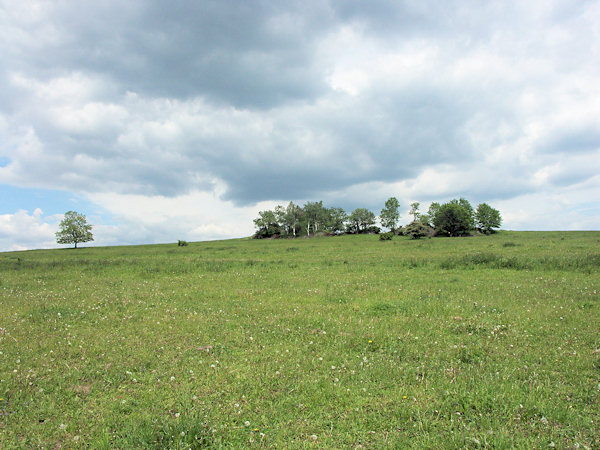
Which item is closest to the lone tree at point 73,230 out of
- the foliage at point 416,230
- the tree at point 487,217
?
the foliage at point 416,230

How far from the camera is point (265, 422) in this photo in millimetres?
5527

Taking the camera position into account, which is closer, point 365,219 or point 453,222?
point 453,222

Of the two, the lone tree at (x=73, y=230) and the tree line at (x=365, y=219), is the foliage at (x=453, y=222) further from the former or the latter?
the lone tree at (x=73, y=230)

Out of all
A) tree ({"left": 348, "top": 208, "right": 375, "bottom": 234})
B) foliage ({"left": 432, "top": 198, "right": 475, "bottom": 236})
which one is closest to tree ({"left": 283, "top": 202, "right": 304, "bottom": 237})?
tree ({"left": 348, "top": 208, "right": 375, "bottom": 234})

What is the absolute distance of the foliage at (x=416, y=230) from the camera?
75.8 m

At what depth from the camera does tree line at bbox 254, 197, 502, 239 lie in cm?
9912

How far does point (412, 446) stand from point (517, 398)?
2.58m

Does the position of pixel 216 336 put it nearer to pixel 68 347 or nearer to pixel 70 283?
pixel 68 347

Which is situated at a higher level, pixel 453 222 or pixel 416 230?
pixel 453 222

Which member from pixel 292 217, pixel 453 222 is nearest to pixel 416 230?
pixel 453 222

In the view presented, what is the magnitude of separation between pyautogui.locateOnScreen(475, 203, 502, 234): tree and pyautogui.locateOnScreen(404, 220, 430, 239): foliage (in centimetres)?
5732

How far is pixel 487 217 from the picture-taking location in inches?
4742

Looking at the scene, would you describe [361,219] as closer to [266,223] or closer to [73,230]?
[266,223]

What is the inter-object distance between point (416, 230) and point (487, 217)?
61.7m
